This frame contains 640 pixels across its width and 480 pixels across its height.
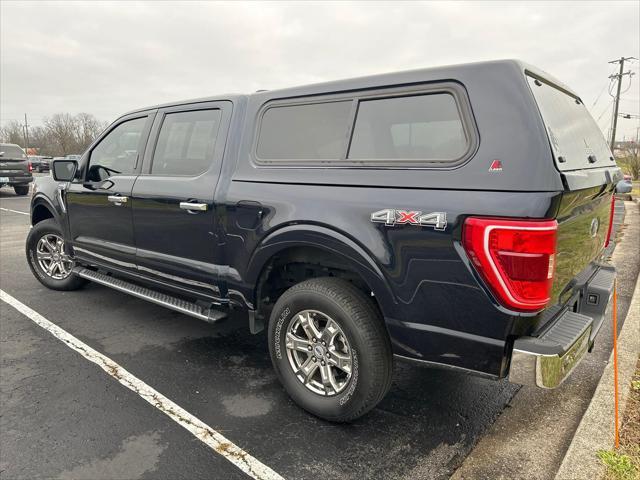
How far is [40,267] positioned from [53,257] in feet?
0.87

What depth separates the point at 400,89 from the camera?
2465 millimetres

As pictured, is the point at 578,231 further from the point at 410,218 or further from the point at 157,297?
the point at 157,297

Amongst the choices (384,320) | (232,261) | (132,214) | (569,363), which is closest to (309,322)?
(384,320)

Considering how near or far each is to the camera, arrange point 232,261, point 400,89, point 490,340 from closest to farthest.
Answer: point 490,340 → point 400,89 → point 232,261

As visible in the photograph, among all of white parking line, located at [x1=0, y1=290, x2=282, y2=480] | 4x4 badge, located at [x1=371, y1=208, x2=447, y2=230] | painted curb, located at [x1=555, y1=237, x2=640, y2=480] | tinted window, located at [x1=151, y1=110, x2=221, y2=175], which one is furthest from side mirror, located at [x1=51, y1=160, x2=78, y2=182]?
painted curb, located at [x1=555, y1=237, x2=640, y2=480]

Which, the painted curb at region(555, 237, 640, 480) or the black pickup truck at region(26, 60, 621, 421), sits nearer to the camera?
A: the black pickup truck at region(26, 60, 621, 421)

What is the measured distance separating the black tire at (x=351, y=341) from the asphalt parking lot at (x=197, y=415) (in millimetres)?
138

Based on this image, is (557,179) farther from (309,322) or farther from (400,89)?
(309,322)

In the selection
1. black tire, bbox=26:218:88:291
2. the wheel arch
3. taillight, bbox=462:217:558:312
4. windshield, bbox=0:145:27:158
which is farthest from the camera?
windshield, bbox=0:145:27:158

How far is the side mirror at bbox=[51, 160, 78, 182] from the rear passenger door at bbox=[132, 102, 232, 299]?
3.81 ft

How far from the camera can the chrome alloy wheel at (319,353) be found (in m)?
2.67

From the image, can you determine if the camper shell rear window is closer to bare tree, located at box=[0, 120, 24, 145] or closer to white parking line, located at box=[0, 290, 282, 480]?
white parking line, located at box=[0, 290, 282, 480]

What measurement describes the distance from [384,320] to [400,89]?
4.09 ft

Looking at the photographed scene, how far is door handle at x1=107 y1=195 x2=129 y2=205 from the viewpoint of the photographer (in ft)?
12.8
